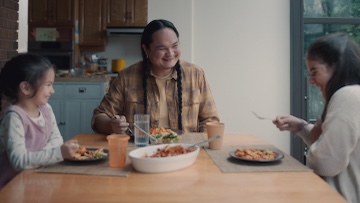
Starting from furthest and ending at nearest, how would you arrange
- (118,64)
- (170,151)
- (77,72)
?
(118,64)
(77,72)
(170,151)

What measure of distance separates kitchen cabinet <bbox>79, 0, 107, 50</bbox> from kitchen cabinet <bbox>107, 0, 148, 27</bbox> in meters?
0.10

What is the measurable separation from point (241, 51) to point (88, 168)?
3.06 meters

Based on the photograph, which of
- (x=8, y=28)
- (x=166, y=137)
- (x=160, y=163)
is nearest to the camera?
(x=160, y=163)

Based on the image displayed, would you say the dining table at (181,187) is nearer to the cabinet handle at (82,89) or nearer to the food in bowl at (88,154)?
the food in bowl at (88,154)

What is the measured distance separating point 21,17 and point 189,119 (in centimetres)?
195

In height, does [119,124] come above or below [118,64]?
below

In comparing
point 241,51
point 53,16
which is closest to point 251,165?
point 241,51

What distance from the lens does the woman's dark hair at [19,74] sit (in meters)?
1.47

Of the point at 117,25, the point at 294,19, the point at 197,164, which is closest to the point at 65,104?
the point at 117,25

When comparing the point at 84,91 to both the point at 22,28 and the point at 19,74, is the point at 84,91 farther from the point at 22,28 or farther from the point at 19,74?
the point at 19,74

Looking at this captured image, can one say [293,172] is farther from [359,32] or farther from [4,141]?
[359,32]

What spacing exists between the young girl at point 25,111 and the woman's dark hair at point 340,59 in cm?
94

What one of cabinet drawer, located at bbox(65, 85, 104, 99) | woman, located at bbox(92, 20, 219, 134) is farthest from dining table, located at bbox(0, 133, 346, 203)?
cabinet drawer, located at bbox(65, 85, 104, 99)

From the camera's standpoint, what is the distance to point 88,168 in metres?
1.22
